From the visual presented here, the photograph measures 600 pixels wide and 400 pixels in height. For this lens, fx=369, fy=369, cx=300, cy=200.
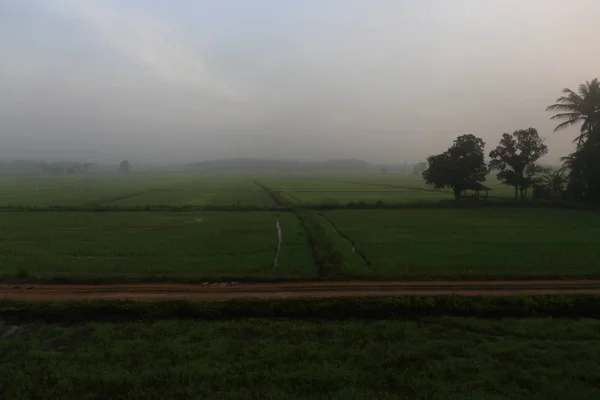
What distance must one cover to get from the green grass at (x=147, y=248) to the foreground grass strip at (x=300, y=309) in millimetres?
2637

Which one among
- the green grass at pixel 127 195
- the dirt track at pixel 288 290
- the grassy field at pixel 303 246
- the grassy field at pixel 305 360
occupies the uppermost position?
the green grass at pixel 127 195

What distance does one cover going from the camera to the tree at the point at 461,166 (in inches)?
1419

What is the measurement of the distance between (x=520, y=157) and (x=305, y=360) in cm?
3589

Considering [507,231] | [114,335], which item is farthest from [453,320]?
[507,231]

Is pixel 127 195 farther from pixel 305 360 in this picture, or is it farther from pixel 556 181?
pixel 556 181

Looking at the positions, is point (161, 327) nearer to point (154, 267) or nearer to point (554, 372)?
point (154, 267)

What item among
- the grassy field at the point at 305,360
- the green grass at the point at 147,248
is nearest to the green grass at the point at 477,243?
the green grass at the point at 147,248

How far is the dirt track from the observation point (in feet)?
38.1

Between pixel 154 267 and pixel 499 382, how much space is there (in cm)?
1204

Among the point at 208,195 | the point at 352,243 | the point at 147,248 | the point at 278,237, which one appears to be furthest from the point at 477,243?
the point at 208,195

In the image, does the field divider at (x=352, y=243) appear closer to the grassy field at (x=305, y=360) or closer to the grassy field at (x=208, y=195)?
the grassy field at (x=305, y=360)

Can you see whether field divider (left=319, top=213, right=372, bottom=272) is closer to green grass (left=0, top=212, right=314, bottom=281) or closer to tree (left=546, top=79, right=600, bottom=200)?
green grass (left=0, top=212, right=314, bottom=281)

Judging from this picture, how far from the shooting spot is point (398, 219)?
26.3m

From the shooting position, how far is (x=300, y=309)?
1038 centimetres
